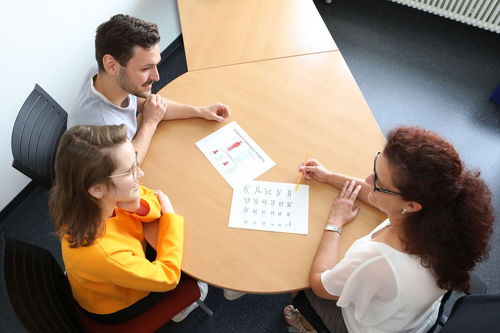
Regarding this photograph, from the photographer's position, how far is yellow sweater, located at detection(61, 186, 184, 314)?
1184 mm

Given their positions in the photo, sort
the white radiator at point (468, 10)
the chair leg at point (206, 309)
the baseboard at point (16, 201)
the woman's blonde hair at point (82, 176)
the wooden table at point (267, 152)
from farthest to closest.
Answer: the white radiator at point (468, 10) → the baseboard at point (16, 201) → the chair leg at point (206, 309) → the wooden table at point (267, 152) → the woman's blonde hair at point (82, 176)

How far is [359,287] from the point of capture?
1.16 m

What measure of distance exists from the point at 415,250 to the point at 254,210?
0.59 meters

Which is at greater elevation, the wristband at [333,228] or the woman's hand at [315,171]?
the woman's hand at [315,171]

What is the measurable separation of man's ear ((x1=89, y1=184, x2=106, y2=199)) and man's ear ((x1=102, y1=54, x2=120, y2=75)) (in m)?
0.59

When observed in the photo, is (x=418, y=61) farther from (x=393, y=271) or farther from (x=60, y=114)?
(x=60, y=114)

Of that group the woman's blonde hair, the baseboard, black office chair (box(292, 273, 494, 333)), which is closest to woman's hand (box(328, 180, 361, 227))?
black office chair (box(292, 273, 494, 333))

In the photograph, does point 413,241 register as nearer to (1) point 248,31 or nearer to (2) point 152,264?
(2) point 152,264

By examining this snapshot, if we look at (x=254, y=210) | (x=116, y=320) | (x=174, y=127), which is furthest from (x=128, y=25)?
(x=116, y=320)

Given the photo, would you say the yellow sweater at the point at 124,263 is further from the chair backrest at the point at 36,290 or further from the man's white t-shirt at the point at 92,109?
the man's white t-shirt at the point at 92,109

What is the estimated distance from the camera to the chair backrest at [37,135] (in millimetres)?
1424

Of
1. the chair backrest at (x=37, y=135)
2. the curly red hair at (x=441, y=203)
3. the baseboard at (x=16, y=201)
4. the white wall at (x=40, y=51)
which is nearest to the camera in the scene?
the curly red hair at (x=441, y=203)

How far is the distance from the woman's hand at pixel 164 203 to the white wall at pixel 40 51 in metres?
1.24

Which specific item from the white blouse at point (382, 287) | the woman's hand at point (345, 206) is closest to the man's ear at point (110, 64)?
the woman's hand at point (345, 206)
